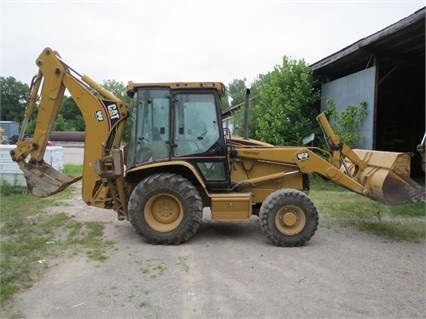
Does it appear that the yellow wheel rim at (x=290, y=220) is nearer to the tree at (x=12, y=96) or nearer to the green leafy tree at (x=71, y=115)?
the green leafy tree at (x=71, y=115)

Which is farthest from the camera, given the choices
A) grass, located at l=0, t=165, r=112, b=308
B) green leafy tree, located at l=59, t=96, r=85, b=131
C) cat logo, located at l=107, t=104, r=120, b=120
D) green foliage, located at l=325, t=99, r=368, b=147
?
green leafy tree, located at l=59, t=96, r=85, b=131

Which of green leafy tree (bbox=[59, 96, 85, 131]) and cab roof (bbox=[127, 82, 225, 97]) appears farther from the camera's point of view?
green leafy tree (bbox=[59, 96, 85, 131])

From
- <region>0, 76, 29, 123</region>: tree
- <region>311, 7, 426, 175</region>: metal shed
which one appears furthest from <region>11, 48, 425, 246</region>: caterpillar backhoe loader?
<region>0, 76, 29, 123</region>: tree

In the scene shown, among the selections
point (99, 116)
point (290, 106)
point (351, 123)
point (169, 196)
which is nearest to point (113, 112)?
point (99, 116)

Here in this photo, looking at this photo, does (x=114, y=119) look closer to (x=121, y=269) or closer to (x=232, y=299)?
(x=121, y=269)

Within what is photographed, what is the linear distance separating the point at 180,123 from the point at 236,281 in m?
2.83

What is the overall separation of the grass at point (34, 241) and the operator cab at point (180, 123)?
1.47m

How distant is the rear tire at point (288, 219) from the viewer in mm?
6777

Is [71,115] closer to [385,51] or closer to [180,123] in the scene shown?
[385,51]

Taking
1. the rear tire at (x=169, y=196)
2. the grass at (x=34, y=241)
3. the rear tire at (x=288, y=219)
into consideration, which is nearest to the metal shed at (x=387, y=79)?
the rear tire at (x=288, y=219)

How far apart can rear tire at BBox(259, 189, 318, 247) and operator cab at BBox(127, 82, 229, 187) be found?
109 cm

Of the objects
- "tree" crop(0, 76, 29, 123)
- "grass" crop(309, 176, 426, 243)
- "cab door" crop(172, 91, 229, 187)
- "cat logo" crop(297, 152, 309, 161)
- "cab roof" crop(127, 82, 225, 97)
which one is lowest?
"grass" crop(309, 176, 426, 243)

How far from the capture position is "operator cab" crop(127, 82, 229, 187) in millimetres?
6980

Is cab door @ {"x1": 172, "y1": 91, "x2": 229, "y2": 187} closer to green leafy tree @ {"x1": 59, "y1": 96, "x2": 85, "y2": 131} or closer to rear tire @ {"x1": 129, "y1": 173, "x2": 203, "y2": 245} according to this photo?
rear tire @ {"x1": 129, "y1": 173, "x2": 203, "y2": 245}
